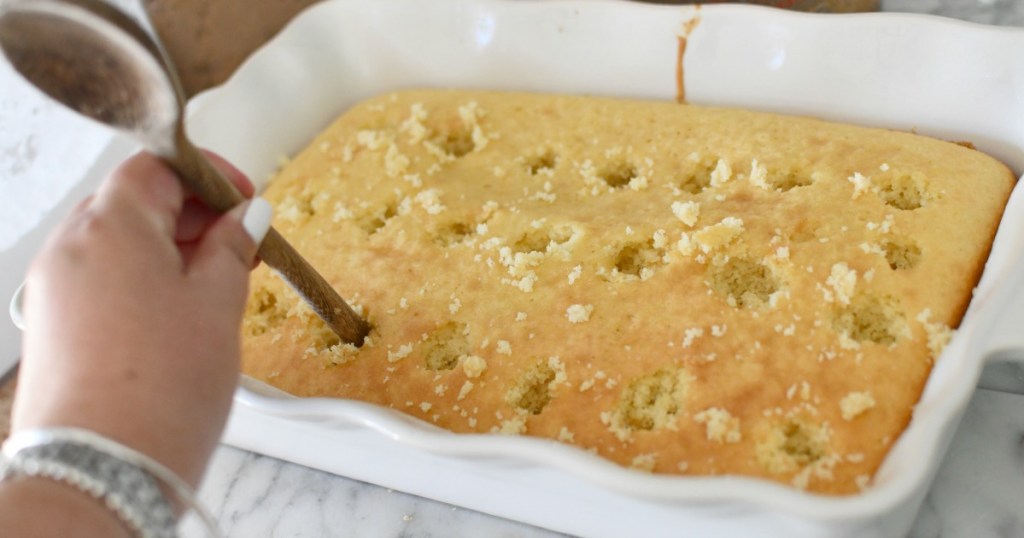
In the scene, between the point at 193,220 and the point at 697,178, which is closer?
the point at 193,220

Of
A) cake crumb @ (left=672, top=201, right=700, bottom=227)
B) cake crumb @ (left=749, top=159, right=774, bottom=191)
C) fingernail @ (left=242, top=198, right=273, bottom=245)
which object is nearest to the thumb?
fingernail @ (left=242, top=198, right=273, bottom=245)

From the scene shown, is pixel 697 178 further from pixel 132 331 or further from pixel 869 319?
pixel 132 331

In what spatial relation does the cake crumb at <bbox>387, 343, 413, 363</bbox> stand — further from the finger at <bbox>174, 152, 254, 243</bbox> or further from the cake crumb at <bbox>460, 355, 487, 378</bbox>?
the finger at <bbox>174, 152, 254, 243</bbox>

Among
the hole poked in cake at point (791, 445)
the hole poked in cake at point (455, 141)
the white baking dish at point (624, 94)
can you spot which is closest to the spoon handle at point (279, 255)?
the white baking dish at point (624, 94)

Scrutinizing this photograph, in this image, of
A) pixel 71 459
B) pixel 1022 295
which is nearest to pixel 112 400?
pixel 71 459

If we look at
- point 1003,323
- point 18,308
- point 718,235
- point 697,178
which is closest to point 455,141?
point 697,178
